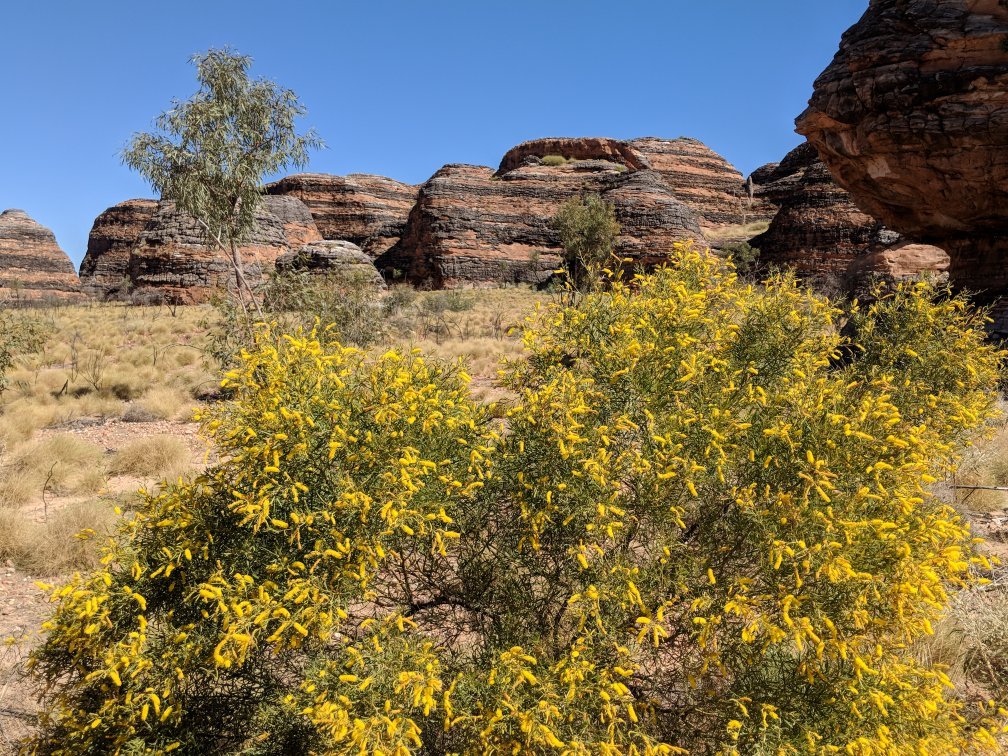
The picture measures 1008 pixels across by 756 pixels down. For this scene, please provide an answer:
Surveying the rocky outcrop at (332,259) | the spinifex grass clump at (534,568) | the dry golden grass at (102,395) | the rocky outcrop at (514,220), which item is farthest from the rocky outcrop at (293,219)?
the spinifex grass clump at (534,568)

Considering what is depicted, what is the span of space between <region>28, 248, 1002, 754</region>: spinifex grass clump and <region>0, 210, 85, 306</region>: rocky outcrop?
2160 inches

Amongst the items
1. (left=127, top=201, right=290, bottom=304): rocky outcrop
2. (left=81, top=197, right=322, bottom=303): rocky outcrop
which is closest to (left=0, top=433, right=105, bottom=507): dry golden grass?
(left=81, top=197, right=322, bottom=303): rocky outcrop

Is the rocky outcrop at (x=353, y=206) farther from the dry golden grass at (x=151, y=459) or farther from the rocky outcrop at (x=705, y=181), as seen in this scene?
the dry golden grass at (x=151, y=459)

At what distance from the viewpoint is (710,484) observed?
323 cm

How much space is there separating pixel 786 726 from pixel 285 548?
250 centimetres

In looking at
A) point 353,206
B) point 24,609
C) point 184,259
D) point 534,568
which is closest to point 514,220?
point 353,206

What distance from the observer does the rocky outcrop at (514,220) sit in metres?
36.9

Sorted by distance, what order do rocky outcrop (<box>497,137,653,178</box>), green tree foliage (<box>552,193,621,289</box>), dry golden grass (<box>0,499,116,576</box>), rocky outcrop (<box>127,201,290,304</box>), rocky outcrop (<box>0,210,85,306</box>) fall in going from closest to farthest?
dry golden grass (<box>0,499,116,576</box>) → rocky outcrop (<box>127,201,290,304</box>) → green tree foliage (<box>552,193,621,289</box>) → rocky outcrop (<box>0,210,85,306</box>) → rocky outcrop (<box>497,137,653,178</box>)

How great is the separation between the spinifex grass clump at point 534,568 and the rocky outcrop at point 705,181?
52.9m

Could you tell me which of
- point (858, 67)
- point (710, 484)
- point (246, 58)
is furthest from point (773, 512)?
point (858, 67)

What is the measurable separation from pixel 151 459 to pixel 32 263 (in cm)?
5422

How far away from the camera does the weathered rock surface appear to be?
47.4 m

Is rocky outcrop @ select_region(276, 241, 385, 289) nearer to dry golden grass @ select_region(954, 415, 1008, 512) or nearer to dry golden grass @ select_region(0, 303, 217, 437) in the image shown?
dry golden grass @ select_region(0, 303, 217, 437)

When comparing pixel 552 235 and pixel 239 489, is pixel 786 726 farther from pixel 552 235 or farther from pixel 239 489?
pixel 552 235
